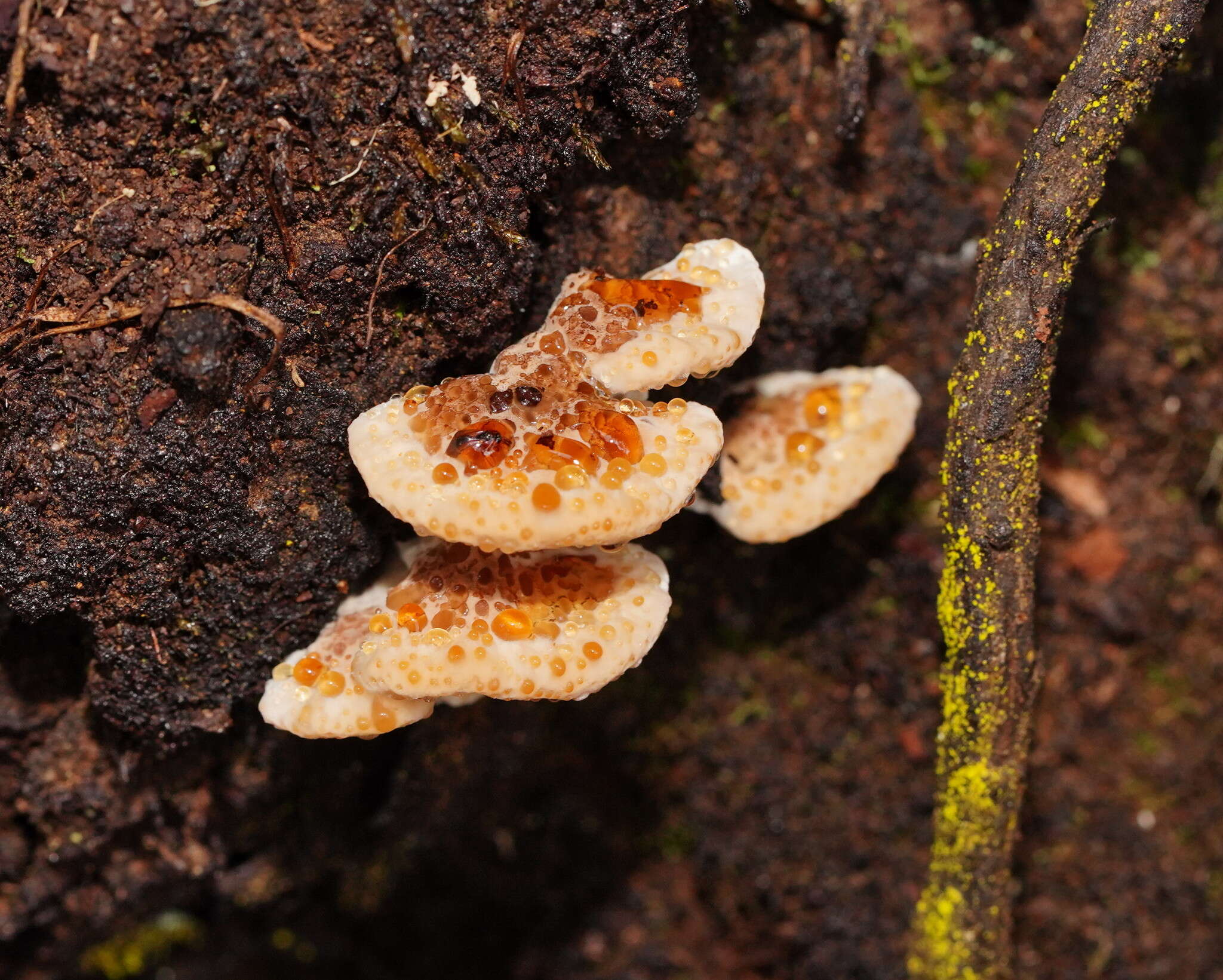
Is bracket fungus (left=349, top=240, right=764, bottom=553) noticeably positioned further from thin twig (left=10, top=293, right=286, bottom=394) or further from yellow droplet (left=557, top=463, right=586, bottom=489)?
thin twig (left=10, top=293, right=286, bottom=394)

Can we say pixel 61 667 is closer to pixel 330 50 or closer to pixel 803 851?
pixel 330 50

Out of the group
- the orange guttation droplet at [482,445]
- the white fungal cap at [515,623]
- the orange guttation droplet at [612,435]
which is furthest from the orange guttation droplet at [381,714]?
the orange guttation droplet at [612,435]

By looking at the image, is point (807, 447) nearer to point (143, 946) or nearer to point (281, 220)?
point (281, 220)

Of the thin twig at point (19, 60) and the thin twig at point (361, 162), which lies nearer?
the thin twig at point (19, 60)

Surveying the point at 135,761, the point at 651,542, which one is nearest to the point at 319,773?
the point at 135,761

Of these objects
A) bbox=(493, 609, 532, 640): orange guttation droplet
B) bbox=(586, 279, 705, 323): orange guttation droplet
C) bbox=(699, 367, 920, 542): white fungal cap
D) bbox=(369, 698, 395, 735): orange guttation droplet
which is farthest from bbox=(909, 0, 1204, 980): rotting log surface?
→ bbox=(369, 698, 395, 735): orange guttation droplet

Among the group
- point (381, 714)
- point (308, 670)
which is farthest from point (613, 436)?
point (308, 670)

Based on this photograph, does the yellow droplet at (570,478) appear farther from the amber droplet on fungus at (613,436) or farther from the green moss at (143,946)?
the green moss at (143,946)
